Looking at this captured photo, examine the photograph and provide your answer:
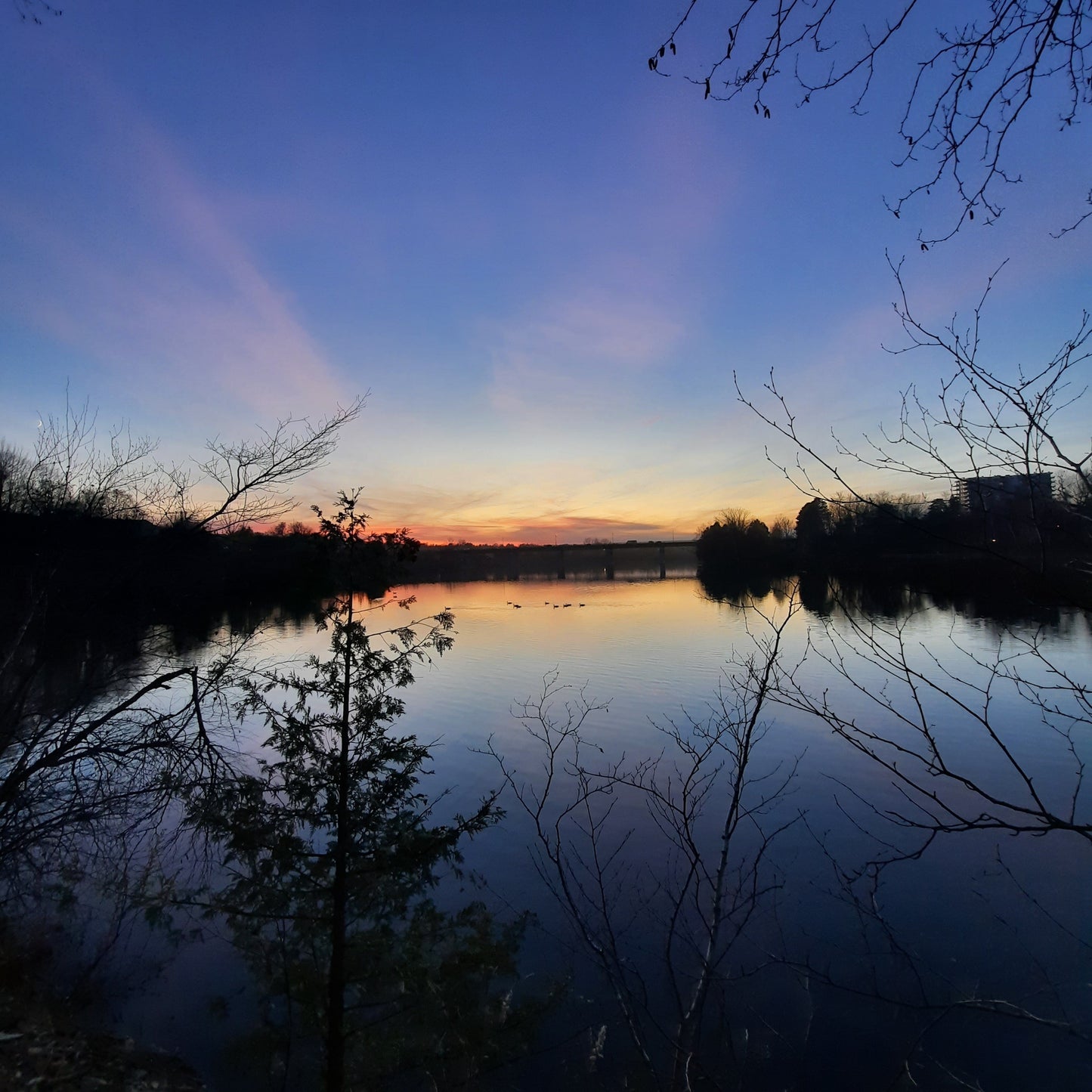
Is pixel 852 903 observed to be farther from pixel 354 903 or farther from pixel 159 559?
pixel 159 559

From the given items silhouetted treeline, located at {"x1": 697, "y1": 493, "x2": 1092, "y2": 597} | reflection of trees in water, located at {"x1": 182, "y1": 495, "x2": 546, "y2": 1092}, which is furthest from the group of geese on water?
silhouetted treeline, located at {"x1": 697, "y1": 493, "x2": 1092, "y2": 597}

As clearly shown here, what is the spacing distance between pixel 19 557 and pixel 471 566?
→ 146790 millimetres

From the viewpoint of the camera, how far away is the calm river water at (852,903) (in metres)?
7.05

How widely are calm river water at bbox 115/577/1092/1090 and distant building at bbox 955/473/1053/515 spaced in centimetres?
68

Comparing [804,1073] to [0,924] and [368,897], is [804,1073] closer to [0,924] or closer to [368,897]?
[368,897]

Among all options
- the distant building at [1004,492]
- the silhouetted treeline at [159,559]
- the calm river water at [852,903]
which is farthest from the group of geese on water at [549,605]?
the distant building at [1004,492]

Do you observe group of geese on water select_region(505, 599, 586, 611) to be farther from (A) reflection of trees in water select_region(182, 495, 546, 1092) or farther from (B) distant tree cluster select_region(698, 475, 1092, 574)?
(B) distant tree cluster select_region(698, 475, 1092, 574)

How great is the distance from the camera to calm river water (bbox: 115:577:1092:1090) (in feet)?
23.1

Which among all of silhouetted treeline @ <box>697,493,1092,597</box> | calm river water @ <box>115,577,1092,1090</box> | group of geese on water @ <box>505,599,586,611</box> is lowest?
calm river water @ <box>115,577,1092,1090</box>

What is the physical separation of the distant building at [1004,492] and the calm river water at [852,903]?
2.23ft

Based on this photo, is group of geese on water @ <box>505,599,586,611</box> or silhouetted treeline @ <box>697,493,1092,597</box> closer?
silhouetted treeline @ <box>697,493,1092,597</box>

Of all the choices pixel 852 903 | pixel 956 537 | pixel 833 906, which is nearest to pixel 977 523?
pixel 956 537

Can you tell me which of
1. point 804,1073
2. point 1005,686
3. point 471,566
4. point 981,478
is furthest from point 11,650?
point 471,566

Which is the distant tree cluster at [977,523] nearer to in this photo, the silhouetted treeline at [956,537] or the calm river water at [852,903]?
the silhouetted treeline at [956,537]
